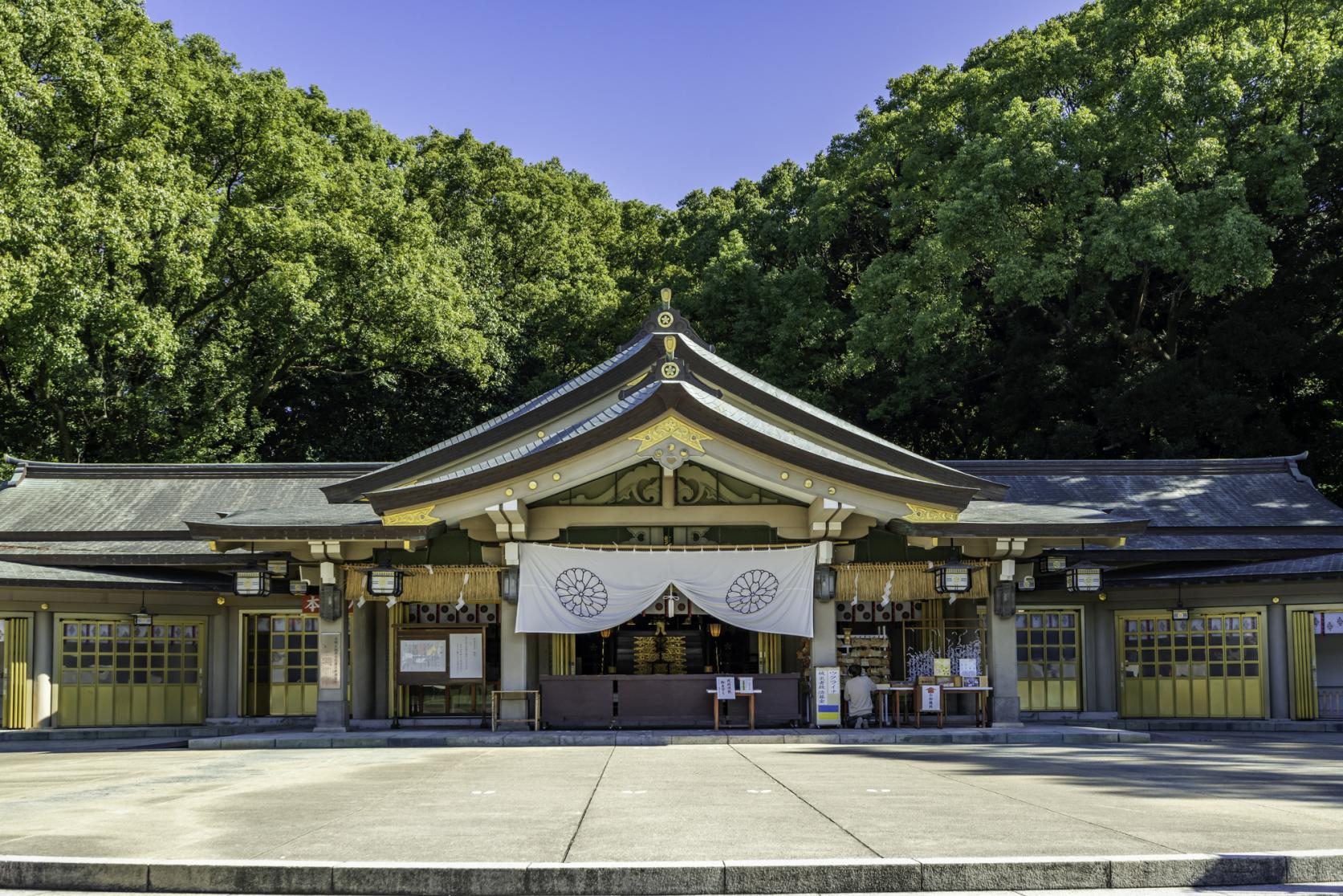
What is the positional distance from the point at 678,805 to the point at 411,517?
943 centimetres

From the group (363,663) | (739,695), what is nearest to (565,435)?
(739,695)

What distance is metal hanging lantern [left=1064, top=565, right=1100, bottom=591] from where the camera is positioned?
19.3 metres

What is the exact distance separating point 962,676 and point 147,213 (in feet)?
69.7

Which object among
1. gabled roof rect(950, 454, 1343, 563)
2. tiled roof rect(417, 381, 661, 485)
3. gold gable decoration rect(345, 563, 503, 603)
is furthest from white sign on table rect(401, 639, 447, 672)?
gabled roof rect(950, 454, 1343, 563)

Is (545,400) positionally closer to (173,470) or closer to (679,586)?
(679,586)

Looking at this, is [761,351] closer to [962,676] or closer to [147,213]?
[147,213]

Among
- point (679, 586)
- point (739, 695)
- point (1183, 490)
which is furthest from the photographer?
point (1183, 490)

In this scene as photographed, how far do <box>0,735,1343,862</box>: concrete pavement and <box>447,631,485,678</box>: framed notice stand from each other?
497 cm

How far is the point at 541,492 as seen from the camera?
18.3m

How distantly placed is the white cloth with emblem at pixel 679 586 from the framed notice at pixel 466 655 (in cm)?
241

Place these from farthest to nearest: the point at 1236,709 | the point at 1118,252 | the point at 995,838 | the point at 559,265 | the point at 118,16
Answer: the point at 559,265, the point at 118,16, the point at 1118,252, the point at 1236,709, the point at 995,838

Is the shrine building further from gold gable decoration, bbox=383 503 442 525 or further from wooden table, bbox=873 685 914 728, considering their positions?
wooden table, bbox=873 685 914 728

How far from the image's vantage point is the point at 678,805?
9.92 metres

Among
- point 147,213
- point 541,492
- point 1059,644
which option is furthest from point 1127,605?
point 147,213
